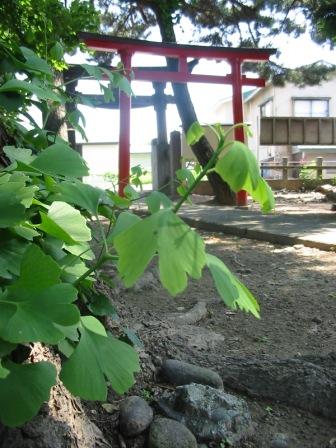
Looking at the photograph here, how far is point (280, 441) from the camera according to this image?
1.33 m

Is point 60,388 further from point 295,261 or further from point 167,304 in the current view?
point 295,261

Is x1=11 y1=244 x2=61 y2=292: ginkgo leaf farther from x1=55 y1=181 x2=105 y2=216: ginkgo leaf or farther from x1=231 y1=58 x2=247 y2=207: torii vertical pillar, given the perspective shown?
x1=231 y1=58 x2=247 y2=207: torii vertical pillar

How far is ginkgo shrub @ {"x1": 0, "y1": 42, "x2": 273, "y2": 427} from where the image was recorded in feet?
1.61

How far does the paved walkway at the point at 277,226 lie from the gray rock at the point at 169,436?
12.2 ft

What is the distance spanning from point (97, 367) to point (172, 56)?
29.6ft

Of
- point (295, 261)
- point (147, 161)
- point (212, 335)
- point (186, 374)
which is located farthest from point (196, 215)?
point (147, 161)

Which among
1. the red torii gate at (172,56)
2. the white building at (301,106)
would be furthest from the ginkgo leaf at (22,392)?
the white building at (301,106)

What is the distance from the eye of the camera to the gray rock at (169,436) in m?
1.18

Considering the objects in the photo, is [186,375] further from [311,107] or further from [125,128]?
[311,107]

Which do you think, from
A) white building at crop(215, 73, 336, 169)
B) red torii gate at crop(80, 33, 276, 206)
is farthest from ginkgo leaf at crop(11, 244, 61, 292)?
white building at crop(215, 73, 336, 169)

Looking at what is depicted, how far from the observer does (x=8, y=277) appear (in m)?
0.63

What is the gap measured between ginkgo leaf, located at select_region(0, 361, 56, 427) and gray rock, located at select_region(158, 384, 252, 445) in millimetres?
769

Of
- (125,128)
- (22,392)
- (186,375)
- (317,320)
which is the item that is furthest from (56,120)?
(125,128)

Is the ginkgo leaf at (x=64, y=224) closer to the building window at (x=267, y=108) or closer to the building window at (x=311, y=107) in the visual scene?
the building window at (x=311, y=107)
